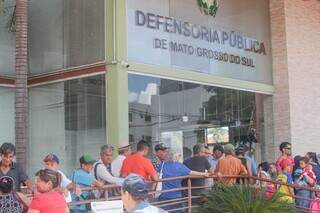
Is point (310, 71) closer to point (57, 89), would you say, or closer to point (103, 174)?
point (57, 89)

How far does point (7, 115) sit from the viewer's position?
14781mm

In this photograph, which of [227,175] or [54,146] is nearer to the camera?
[227,175]

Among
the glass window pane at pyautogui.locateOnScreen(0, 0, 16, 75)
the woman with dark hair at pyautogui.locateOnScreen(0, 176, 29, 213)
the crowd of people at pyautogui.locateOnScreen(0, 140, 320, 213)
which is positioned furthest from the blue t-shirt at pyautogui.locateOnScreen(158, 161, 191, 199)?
the glass window pane at pyautogui.locateOnScreen(0, 0, 16, 75)

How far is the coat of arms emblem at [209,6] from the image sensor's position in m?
16.7

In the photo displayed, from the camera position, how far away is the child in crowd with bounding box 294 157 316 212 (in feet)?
38.8

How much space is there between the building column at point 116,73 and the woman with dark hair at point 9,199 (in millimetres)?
6286

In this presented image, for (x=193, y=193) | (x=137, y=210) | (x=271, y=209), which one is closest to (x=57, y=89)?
(x=193, y=193)

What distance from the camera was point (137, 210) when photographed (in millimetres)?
4500

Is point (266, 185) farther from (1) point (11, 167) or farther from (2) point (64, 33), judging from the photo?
(2) point (64, 33)

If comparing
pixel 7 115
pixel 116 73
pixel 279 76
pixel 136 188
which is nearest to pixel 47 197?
pixel 136 188

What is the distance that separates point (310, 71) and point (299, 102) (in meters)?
1.36

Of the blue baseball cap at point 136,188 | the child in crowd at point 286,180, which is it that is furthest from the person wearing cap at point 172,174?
the blue baseball cap at point 136,188

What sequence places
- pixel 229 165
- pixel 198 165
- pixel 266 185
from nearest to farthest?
pixel 198 165, pixel 229 165, pixel 266 185

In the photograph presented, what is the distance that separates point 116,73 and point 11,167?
5.96 metres
